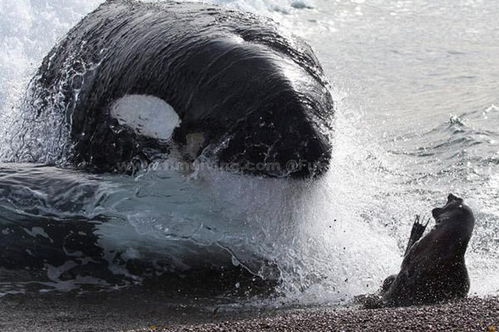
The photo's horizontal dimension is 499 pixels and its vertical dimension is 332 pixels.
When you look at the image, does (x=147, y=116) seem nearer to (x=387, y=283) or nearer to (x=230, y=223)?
(x=230, y=223)

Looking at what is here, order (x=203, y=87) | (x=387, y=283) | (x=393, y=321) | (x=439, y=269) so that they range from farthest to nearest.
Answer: (x=203, y=87) → (x=387, y=283) → (x=439, y=269) → (x=393, y=321)

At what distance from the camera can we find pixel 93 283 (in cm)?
612

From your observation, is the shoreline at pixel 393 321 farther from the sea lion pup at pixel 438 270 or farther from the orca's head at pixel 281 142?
the orca's head at pixel 281 142

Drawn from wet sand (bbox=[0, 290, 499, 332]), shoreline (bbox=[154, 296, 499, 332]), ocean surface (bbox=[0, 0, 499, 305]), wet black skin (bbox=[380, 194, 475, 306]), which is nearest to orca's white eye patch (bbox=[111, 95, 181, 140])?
ocean surface (bbox=[0, 0, 499, 305])

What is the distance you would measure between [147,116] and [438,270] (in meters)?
2.27

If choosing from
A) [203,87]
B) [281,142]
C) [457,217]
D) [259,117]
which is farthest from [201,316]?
[457,217]

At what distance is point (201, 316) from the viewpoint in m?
5.62

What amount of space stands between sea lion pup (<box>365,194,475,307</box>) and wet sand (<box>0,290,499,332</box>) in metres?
0.25

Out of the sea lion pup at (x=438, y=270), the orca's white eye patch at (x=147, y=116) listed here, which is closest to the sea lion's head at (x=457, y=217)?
the sea lion pup at (x=438, y=270)

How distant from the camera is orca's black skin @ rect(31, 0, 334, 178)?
A: 5691mm

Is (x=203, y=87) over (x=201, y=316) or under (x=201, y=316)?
over

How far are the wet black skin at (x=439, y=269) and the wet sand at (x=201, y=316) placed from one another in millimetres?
252

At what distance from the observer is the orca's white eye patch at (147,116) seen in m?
6.17

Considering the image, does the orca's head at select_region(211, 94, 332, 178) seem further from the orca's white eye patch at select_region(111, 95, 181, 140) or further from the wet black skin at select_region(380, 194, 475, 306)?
the wet black skin at select_region(380, 194, 475, 306)
